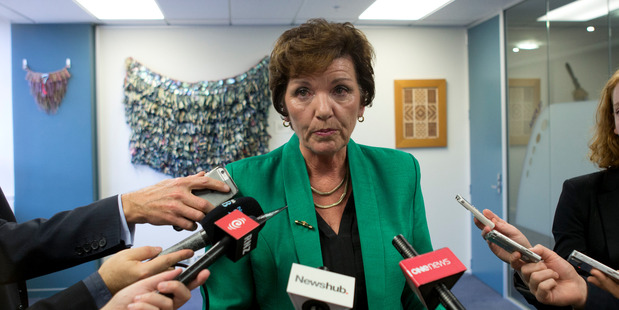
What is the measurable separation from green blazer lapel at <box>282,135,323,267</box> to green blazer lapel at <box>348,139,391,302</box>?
13cm

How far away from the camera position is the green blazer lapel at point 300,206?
1095mm

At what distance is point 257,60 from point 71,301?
136 inches

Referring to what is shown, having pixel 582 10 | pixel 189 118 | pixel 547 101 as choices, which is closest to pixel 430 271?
pixel 582 10

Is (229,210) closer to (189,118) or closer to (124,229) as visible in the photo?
(124,229)

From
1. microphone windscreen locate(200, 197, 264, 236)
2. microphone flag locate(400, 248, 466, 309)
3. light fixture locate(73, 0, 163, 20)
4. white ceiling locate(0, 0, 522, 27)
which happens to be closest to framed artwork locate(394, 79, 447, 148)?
white ceiling locate(0, 0, 522, 27)

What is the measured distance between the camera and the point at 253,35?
411cm

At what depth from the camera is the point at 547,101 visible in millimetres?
3158

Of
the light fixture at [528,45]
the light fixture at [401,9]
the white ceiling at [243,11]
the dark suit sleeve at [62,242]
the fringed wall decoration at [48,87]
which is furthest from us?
the fringed wall decoration at [48,87]

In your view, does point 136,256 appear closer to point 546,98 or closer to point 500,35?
point 546,98

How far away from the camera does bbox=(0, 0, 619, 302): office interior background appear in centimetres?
338

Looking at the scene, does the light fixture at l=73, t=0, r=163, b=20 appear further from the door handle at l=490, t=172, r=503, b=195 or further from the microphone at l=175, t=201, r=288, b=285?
the door handle at l=490, t=172, r=503, b=195

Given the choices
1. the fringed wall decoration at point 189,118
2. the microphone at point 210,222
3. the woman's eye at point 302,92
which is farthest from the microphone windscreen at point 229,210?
the fringed wall decoration at point 189,118

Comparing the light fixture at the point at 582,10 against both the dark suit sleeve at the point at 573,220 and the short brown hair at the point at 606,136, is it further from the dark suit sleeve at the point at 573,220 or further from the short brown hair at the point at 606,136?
the dark suit sleeve at the point at 573,220

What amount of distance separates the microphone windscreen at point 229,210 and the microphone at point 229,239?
0.09m
